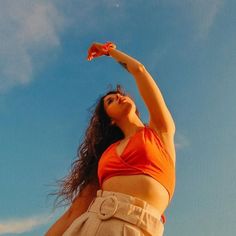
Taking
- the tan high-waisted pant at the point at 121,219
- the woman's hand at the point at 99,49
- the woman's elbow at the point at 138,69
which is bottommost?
the tan high-waisted pant at the point at 121,219

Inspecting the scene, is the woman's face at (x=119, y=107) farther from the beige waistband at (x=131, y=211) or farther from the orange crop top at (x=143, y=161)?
the beige waistband at (x=131, y=211)

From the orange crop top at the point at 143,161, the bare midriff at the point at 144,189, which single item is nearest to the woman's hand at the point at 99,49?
the orange crop top at the point at 143,161

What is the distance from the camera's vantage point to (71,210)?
461cm

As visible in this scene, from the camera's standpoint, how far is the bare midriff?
12.3 ft

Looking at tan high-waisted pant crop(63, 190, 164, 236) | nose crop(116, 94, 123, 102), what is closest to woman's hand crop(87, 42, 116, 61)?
nose crop(116, 94, 123, 102)

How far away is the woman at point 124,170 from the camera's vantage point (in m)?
3.66

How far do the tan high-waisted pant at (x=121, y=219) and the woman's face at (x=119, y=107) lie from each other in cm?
120

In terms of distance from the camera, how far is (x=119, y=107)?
15.9 feet

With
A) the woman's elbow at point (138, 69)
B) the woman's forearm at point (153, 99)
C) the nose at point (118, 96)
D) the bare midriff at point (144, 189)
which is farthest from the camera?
the nose at point (118, 96)

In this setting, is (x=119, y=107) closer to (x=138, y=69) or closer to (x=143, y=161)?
(x=138, y=69)

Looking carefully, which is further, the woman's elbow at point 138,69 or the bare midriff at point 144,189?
the woman's elbow at point 138,69

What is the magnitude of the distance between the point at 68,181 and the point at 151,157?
1.55 metres

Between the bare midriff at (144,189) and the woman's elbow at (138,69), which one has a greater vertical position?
the woman's elbow at (138,69)

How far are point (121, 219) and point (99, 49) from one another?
2.02m
